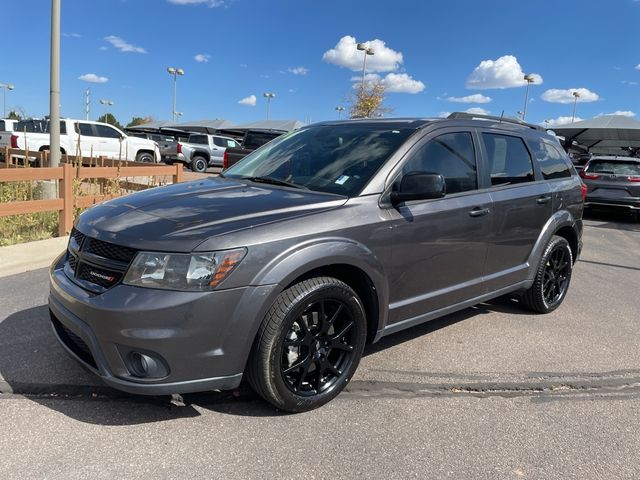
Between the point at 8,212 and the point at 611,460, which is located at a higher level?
the point at 8,212

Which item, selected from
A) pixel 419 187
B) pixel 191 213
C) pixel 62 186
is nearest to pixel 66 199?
pixel 62 186

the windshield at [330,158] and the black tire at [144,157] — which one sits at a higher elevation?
the black tire at [144,157]

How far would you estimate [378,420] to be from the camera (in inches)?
122

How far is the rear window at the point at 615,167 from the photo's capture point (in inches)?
511

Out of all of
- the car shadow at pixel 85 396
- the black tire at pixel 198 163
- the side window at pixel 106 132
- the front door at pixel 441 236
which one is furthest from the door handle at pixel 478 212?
the black tire at pixel 198 163

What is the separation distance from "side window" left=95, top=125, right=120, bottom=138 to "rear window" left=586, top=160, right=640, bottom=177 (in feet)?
48.2

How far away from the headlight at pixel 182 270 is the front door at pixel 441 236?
1.20 metres

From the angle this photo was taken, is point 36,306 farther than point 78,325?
Yes

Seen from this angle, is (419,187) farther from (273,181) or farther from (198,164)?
(198,164)

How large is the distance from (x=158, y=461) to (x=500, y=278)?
9.94 ft

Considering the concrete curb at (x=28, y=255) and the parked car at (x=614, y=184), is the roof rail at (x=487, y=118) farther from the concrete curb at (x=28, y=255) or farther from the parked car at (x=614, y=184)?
the parked car at (x=614, y=184)

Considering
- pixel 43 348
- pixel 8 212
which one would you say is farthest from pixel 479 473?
pixel 8 212

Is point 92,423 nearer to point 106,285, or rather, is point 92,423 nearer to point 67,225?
point 106,285

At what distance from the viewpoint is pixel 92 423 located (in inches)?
115
